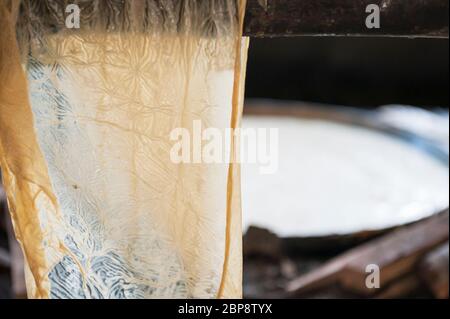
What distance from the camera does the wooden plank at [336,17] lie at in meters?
1.54

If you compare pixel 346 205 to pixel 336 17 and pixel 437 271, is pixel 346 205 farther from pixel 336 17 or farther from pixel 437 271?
pixel 336 17

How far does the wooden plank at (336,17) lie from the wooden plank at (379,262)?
4.24 feet

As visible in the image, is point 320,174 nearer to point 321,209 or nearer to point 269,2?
point 321,209

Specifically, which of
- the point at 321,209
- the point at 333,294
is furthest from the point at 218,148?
the point at 321,209

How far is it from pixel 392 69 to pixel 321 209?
15.5 ft

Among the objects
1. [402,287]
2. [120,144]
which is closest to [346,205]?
[402,287]

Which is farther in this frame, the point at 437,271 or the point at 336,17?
the point at 437,271

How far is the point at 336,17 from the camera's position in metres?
1.56

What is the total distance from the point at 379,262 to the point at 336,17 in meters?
1.41

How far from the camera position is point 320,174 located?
13.7ft

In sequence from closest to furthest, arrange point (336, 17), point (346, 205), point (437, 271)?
point (336, 17) → point (437, 271) → point (346, 205)

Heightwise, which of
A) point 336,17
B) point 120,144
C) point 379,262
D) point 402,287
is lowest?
point 402,287

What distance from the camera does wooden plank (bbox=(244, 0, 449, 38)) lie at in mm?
1535

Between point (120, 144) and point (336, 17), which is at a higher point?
point (336, 17)
